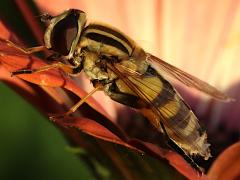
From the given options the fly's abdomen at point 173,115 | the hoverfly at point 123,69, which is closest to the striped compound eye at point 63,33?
the hoverfly at point 123,69

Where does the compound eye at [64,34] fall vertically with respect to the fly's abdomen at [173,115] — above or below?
above

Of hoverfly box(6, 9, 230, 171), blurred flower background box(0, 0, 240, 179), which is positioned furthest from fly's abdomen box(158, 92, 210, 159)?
blurred flower background box(0, 0, 240, 179)

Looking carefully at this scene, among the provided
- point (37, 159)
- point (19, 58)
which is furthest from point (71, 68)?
point (37, 159)

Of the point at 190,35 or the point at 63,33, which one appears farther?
the point at 190,35

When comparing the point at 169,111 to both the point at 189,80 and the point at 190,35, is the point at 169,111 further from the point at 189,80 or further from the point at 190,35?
the point at 190,35

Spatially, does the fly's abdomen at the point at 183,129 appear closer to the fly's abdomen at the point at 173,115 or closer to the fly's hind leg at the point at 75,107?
the fly's abdomen at the point at 173,115

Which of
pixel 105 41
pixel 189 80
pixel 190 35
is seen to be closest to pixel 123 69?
pixel 105 41

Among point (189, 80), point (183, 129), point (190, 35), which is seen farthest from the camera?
point (190, 35)
